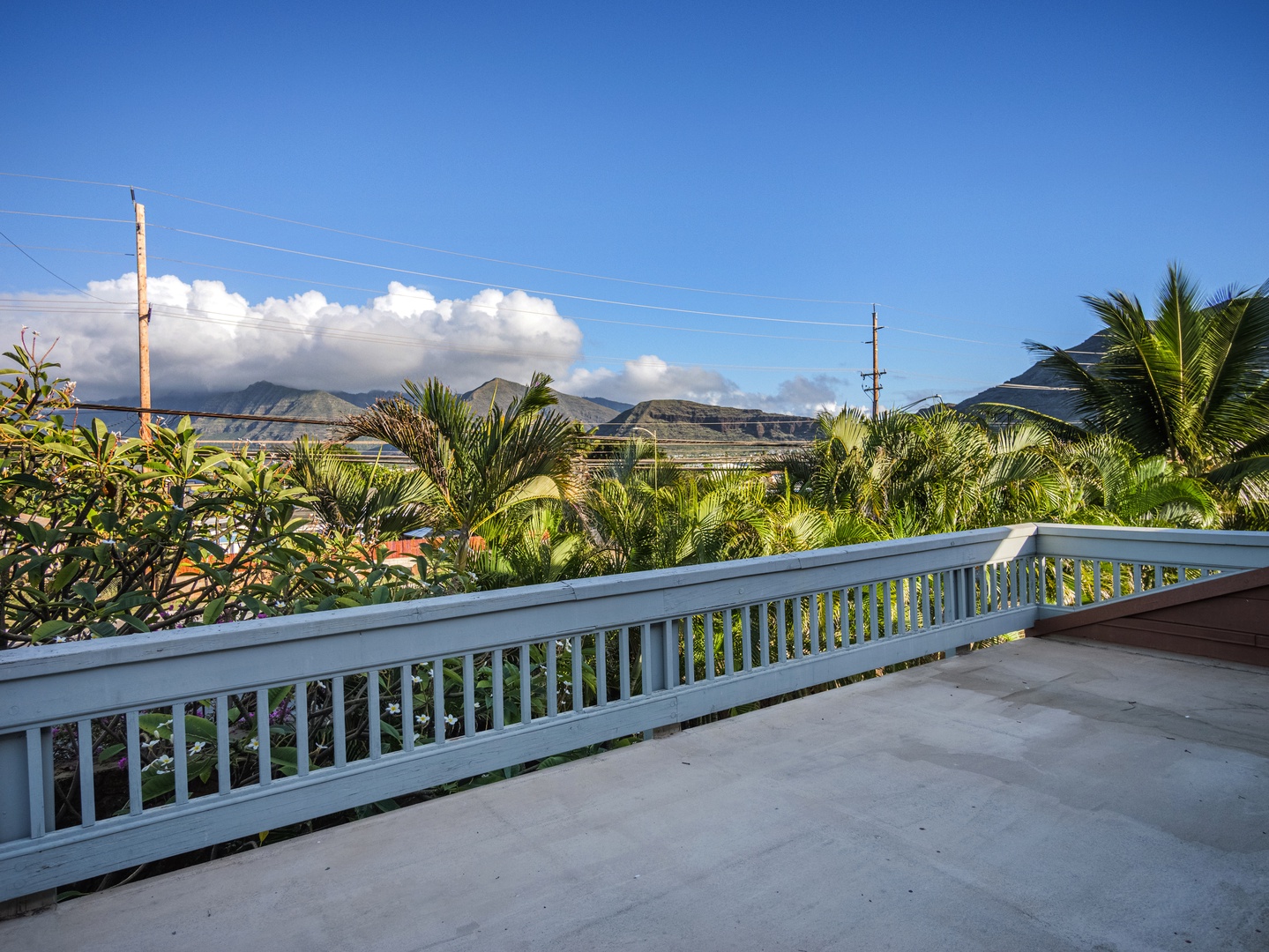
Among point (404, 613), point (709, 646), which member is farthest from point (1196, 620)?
point (404, 613)

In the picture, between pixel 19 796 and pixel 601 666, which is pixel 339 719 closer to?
pixel 19 796

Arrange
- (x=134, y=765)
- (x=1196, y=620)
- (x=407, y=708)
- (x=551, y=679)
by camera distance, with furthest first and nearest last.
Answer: (x=1196, y=620) → (x=551, y=679) → (x=407, y=708) → (x=134, y=765)

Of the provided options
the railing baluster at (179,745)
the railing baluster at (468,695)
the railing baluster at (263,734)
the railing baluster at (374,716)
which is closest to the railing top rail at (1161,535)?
the railing baluster at (468,695)

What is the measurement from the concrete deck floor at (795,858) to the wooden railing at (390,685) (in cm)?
19

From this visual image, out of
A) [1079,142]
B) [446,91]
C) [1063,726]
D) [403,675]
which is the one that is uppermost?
[446,91]

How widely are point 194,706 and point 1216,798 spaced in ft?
14.3

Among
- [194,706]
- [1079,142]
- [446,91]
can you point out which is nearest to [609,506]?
[194,706]

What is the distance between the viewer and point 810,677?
4.00m

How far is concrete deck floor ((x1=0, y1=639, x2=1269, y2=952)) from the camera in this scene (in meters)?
1.96

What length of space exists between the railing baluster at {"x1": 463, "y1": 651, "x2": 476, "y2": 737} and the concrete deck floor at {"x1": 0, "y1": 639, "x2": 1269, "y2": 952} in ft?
0.89

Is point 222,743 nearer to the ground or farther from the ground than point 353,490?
nearer to the ground

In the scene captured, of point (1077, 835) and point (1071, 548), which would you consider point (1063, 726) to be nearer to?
point (1077, 835)

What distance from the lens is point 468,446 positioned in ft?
22.8

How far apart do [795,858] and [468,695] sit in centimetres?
127
